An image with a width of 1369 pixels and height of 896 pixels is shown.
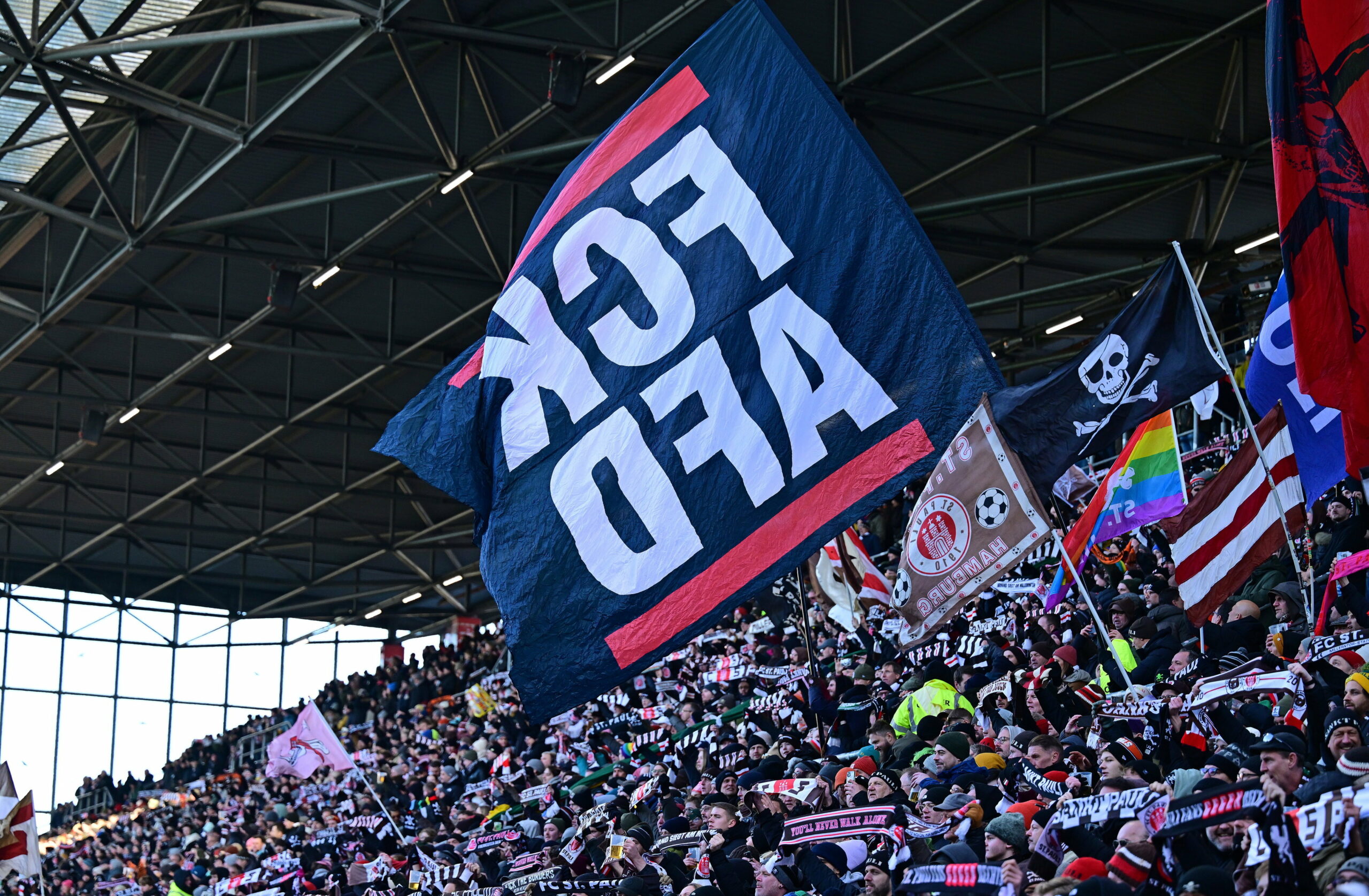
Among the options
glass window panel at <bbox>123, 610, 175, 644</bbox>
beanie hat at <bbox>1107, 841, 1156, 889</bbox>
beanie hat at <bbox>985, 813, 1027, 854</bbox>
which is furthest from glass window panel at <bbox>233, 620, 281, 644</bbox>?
beanie hat at <bbox>1107, 841, 1156, 889</bbox>

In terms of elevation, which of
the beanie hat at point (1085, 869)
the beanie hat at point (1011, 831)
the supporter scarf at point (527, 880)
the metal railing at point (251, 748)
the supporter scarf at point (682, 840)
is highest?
the metal railing at point (251, 748)

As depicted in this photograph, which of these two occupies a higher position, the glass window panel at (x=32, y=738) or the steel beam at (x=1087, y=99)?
the steel beam at (x=1087, y=99)

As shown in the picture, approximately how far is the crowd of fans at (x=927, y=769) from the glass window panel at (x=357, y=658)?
19.0m

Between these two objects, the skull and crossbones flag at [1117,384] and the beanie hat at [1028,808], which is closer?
the skull and crossbones flag at [1117,384]

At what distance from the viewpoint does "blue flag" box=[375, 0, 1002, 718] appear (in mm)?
5250

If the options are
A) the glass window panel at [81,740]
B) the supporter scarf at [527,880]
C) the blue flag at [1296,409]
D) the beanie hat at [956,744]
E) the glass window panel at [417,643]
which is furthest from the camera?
the glass window panel at [417,643]

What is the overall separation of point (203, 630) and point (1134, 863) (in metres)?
41.3

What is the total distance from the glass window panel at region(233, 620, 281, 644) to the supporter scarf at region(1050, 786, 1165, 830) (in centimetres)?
4066

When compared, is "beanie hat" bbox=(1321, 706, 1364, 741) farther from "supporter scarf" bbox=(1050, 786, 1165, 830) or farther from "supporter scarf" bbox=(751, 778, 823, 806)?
"supporter scarf" bbox=(751, 778, 823, 806)

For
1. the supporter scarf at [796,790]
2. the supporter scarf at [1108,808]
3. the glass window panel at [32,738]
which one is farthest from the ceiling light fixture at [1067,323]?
the glass window panel at [32,738]

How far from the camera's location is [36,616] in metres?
42.6

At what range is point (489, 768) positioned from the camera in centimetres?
2348

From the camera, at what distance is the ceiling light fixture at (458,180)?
782 inches

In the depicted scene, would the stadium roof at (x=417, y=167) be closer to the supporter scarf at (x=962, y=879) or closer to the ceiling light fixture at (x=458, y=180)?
the ceiling light fixture at (x=458, y=180)
